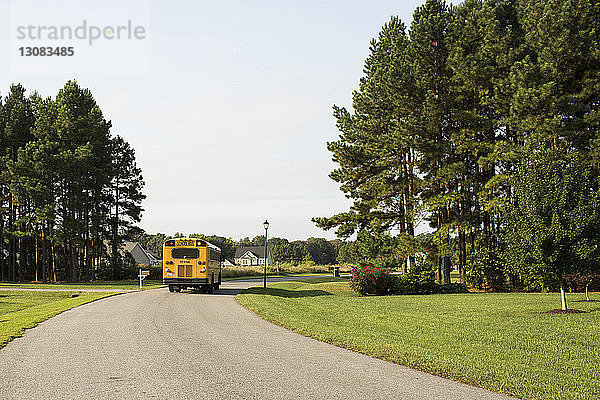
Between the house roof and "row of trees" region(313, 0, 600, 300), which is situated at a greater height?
"row of trees" region(313, 0, 600, 300)

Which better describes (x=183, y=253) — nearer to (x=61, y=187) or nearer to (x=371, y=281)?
(x=371, y=281)

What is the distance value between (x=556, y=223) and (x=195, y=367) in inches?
565

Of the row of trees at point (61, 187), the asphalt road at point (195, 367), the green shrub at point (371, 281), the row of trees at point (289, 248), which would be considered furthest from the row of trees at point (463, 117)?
the row of trees at point (289, 248)

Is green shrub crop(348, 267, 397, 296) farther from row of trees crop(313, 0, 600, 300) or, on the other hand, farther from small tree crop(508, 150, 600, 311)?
small tree crop(508, 150, 600, 311)

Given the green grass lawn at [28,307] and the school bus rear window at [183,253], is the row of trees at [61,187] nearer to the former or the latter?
the green grass lawn at [28,307]

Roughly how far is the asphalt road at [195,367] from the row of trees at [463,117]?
16.7 metres

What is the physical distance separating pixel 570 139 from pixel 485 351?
2313 cm

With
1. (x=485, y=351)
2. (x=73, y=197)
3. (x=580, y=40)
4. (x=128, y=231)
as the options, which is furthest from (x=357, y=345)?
(x=128, y=231)

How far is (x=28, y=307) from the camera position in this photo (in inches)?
1028

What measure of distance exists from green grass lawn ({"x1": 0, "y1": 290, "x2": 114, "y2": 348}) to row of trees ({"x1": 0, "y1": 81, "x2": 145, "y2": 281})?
16.1 meters

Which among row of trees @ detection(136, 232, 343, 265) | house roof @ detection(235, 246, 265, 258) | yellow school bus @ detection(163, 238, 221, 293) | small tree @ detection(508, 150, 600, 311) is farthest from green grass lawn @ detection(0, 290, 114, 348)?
house roof @ detection(235, 246, 265, 258)

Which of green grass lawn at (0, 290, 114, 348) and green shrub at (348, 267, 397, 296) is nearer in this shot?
green grass lawn at (0, 290, 114, 348)

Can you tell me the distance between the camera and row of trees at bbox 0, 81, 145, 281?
4841 centimetres

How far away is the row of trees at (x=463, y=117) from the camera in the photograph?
1164 inches
